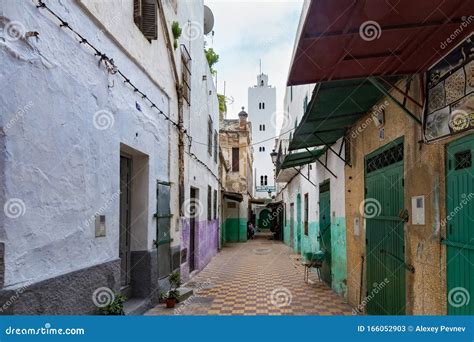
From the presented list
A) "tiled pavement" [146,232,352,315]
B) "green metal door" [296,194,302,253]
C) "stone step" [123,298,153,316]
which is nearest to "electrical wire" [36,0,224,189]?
"stone step" [123,298,153,316]

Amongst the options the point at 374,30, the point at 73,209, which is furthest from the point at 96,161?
the point at 374,30

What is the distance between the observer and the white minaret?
1871 inches

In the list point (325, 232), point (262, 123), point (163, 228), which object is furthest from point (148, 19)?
point (262, 123)

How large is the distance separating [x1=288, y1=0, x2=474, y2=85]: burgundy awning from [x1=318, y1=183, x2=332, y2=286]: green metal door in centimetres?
533

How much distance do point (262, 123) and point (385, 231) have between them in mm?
44563

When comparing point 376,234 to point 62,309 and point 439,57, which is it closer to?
point 439,57

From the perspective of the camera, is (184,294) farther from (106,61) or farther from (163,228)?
(106,61)

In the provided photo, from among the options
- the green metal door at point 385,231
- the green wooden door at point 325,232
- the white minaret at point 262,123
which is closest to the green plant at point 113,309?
the green metal door at point 385,231

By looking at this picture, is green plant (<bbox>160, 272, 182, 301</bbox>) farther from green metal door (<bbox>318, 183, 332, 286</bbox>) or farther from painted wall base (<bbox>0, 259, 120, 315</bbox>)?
green metal door (<bbox>318, 183, 332, 286</bbox>)

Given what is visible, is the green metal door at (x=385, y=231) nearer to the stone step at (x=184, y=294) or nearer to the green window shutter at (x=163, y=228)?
the stone step at (x=184, y=294)

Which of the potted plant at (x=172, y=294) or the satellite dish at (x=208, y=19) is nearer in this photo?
the potted plant at (x=172, y=294)

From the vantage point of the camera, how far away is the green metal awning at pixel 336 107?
4.88m

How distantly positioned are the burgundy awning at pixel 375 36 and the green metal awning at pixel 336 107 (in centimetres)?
48

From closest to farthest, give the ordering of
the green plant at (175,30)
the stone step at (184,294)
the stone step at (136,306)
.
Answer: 1. the stone step at (136,306)
2. the stone step at (184,294)
3. the green plant at (175,30)
